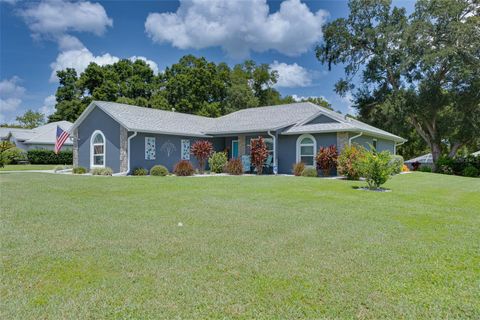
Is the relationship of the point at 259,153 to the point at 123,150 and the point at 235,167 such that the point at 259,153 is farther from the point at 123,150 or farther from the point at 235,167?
the point at 123,150

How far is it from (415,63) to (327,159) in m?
17.4

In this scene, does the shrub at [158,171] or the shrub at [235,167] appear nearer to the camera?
the shrub at [158,171]

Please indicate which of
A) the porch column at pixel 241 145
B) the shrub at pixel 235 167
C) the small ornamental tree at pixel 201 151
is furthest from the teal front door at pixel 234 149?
the shrub at pixel 235 167

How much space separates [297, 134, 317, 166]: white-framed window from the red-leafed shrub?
109 cm

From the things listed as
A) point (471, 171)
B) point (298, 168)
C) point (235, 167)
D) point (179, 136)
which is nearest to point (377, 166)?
point (298, 168)

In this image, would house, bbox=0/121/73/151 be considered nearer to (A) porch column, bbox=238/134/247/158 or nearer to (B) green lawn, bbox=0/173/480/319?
(A) porch column, bbox=238/134/247/158

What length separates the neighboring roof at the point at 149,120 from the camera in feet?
63.3

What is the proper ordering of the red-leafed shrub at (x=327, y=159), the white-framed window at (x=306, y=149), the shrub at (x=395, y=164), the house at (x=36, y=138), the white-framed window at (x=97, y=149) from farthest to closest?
the house at (x=36, y=138), the white-framed window at (x=97, y=149), the white-framed window at (x=306, y=149), the red-leafed shrub at (x=327, y=159), the shrub at (x=395, y=164)

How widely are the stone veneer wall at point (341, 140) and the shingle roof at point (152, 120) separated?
8.87 metres

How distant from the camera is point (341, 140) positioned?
18609 millimetres

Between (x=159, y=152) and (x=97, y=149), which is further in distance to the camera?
(x=97, y=149)

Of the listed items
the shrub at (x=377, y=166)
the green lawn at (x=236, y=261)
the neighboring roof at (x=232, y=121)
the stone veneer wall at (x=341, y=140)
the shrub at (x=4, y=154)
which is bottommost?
the green lawn at (x=236, y=261)

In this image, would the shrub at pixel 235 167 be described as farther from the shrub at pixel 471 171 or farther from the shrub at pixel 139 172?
the shrub at pixel 471 171

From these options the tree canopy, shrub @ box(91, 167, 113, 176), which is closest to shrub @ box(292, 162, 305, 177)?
shrub @ box(91, 167, 113, 176)
